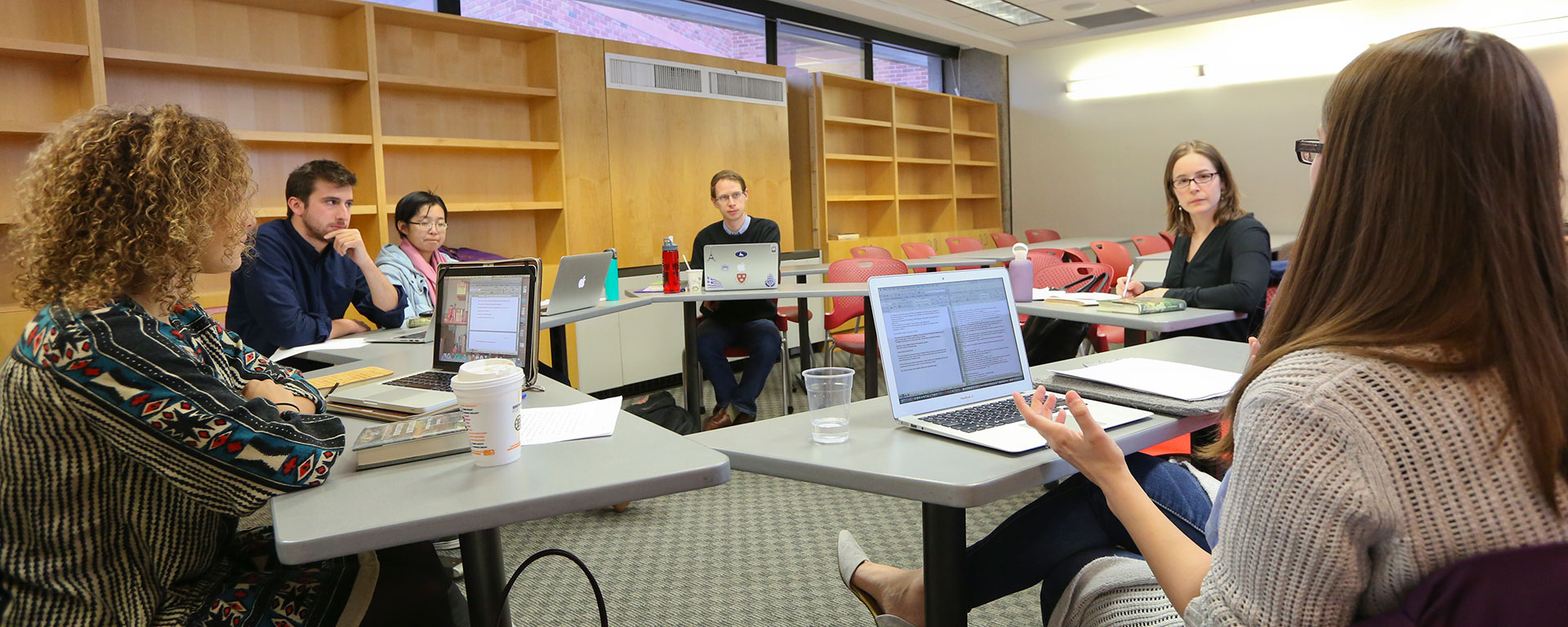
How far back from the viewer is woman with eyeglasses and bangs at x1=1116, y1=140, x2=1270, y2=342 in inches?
120

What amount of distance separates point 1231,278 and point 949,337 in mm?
1966

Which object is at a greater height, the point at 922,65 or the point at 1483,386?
the point at 922,65

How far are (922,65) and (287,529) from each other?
894cm

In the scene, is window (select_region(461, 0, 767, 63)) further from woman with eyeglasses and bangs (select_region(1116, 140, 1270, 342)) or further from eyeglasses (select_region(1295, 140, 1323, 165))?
eyeglasses (select_region(1295, 140, 1323, 165))

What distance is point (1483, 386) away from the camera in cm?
78

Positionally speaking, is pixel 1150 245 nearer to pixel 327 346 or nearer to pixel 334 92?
pixel 334 92

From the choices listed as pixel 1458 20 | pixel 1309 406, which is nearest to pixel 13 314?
pixel 1309 406

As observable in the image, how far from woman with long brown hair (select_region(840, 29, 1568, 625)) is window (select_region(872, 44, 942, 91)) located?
7591 millimetres

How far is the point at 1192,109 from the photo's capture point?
859cm

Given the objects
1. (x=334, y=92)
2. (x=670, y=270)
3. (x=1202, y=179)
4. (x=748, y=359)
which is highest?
(x=334, y=92)

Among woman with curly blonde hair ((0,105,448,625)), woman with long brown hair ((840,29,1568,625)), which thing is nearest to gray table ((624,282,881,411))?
woman with curly blonde hair ((0,105,448,625))

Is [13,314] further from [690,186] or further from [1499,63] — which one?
[1499,63]

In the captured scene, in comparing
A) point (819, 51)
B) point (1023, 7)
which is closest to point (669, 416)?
point (819, 51)

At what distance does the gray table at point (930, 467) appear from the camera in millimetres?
1264
